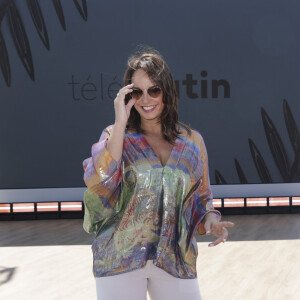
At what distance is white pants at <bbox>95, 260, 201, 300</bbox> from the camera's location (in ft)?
4.22

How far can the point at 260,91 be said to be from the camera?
7.39 metres

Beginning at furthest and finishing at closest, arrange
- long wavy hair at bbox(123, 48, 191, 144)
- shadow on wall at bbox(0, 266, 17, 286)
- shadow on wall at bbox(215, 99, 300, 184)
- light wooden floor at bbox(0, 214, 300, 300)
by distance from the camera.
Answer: shadow on wall at bbox(215, 99, 300, 184), shadow on wall at bbox(0, 266, 17, 286), light wooden floor at bbox(0, 214, 300, 300), long wavy hair at bbox(123, 48, 191, 144)

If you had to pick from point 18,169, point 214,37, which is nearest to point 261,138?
point 214,37

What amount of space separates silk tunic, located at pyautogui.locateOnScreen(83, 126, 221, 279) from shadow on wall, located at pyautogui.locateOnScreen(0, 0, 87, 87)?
629 centimetres

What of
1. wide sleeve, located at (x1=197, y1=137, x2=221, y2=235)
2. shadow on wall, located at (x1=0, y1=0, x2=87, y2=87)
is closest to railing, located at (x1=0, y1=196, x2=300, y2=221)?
shadow on wall, located at (x1=0, y1=0, x2=87, y2=87)

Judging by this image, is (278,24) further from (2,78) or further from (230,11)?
(2,78)

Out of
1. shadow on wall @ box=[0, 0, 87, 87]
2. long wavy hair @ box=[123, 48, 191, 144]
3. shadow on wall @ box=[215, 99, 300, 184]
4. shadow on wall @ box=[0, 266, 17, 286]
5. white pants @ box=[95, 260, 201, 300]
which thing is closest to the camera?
white pants @ box=[95, 260, 201, 300]

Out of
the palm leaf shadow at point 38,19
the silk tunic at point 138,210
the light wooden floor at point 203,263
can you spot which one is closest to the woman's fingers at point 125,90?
the silk tunic at point 138,210

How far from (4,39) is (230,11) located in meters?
3.74

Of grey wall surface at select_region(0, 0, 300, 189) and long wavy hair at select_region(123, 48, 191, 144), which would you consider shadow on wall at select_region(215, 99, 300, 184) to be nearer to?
grey wall surface at select_region(0, 0, 300, 189)

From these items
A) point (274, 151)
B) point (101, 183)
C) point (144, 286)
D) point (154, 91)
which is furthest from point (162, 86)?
point (274, 151)

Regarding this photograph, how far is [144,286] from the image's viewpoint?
131 centimetres

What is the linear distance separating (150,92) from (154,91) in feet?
0.04

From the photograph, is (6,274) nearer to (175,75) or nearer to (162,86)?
(162,86)
